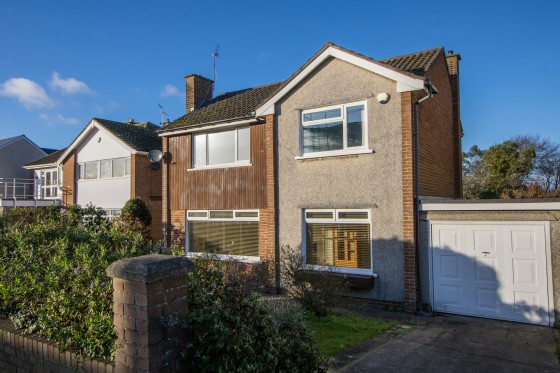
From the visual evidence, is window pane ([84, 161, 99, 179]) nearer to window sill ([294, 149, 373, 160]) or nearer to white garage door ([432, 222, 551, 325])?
window sill ([294, 149, 373, 160])

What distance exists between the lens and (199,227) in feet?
46.3

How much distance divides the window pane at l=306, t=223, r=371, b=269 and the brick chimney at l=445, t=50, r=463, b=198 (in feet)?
17.2

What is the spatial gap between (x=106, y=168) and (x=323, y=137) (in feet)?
46.6

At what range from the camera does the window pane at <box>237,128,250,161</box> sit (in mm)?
12859

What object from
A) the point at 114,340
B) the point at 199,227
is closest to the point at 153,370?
the point at 114,340

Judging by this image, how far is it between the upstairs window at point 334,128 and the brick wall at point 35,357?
815 cm

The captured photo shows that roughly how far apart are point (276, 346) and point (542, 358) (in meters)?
5.02

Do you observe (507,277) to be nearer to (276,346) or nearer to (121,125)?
(276,346)

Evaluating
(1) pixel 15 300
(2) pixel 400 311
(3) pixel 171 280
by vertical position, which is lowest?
(2) pixel 400 311

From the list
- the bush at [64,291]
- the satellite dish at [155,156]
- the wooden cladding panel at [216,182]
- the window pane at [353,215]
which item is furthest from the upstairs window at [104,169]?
the bush at [64,291]

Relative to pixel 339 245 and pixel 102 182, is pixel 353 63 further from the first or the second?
pixel 102 182

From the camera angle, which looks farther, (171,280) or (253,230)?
(253,230)

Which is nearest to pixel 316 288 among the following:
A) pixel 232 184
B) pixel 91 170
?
pixel 232 184

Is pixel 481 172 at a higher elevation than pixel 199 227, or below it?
higher
